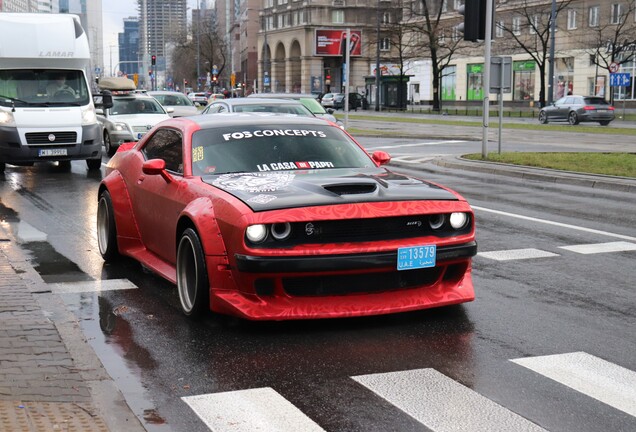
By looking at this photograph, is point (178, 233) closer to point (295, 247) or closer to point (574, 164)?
point (295, 247)

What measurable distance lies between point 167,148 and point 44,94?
1241cm

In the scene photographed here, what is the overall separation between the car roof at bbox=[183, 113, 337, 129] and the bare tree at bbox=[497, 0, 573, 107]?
5685 cm

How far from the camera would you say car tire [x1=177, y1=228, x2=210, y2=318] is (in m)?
6.62

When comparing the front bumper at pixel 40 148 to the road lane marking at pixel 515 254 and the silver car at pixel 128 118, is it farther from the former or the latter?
the road lane marking at pixel 515 254

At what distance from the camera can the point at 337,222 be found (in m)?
6.28

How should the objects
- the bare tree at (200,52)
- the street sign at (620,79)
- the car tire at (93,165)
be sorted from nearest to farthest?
the car tire at (93,165) → the street sign at (620,79) → the bare tree at (200,52)

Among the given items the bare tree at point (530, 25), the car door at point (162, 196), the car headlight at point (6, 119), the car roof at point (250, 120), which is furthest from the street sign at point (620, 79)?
the car door at point (162, 196)

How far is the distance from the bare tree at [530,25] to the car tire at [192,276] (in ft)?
192

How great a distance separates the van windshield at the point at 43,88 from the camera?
1934cm

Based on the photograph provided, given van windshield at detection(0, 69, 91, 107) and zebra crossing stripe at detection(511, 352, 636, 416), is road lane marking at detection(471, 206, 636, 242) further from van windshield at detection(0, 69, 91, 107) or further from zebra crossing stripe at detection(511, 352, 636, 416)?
van windshield at detection(0, 69, 91, 107)

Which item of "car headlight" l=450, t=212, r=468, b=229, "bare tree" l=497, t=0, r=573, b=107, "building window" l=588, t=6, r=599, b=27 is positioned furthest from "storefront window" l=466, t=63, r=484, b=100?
"car headlight" l=450, t=212, r=468, b=229

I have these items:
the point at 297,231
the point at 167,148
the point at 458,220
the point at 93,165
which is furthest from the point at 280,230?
the point at 93,165

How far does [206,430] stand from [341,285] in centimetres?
198

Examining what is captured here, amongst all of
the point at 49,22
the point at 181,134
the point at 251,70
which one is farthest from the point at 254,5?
the point at 181,134
